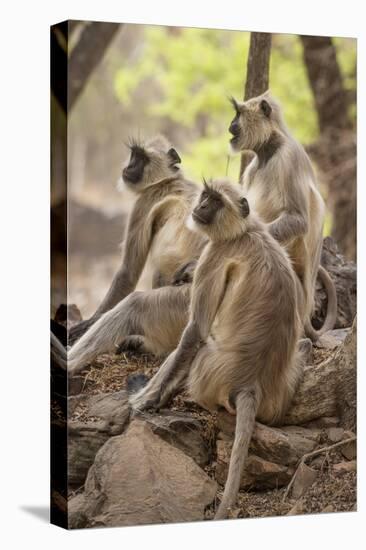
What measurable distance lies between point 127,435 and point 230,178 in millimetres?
1705

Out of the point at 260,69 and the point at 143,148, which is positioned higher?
the point at 260,69

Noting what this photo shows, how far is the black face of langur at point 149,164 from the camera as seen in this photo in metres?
6.65

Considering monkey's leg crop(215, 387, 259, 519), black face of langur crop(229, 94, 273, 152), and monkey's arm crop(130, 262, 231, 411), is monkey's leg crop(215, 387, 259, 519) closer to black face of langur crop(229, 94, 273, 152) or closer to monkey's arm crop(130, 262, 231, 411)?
monkey's arm crop(130, 262, 231, 411)

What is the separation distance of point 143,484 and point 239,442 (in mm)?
619

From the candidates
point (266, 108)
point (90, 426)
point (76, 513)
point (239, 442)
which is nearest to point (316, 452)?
point (239, 442)

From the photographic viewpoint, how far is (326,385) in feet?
23.0

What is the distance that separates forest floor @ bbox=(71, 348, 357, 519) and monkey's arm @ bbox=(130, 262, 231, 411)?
10 centimetres

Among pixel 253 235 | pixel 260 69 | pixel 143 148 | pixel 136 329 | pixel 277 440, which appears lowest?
pixel 277 440

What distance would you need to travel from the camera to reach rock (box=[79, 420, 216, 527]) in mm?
6215

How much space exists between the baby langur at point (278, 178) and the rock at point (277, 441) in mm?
704

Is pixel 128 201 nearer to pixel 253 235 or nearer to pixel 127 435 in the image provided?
pixel 253 235

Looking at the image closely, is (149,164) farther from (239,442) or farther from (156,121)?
(239,442)

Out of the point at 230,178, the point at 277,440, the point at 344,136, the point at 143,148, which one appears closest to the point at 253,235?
the point at 230,178

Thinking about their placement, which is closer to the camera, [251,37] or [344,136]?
[251,37]
